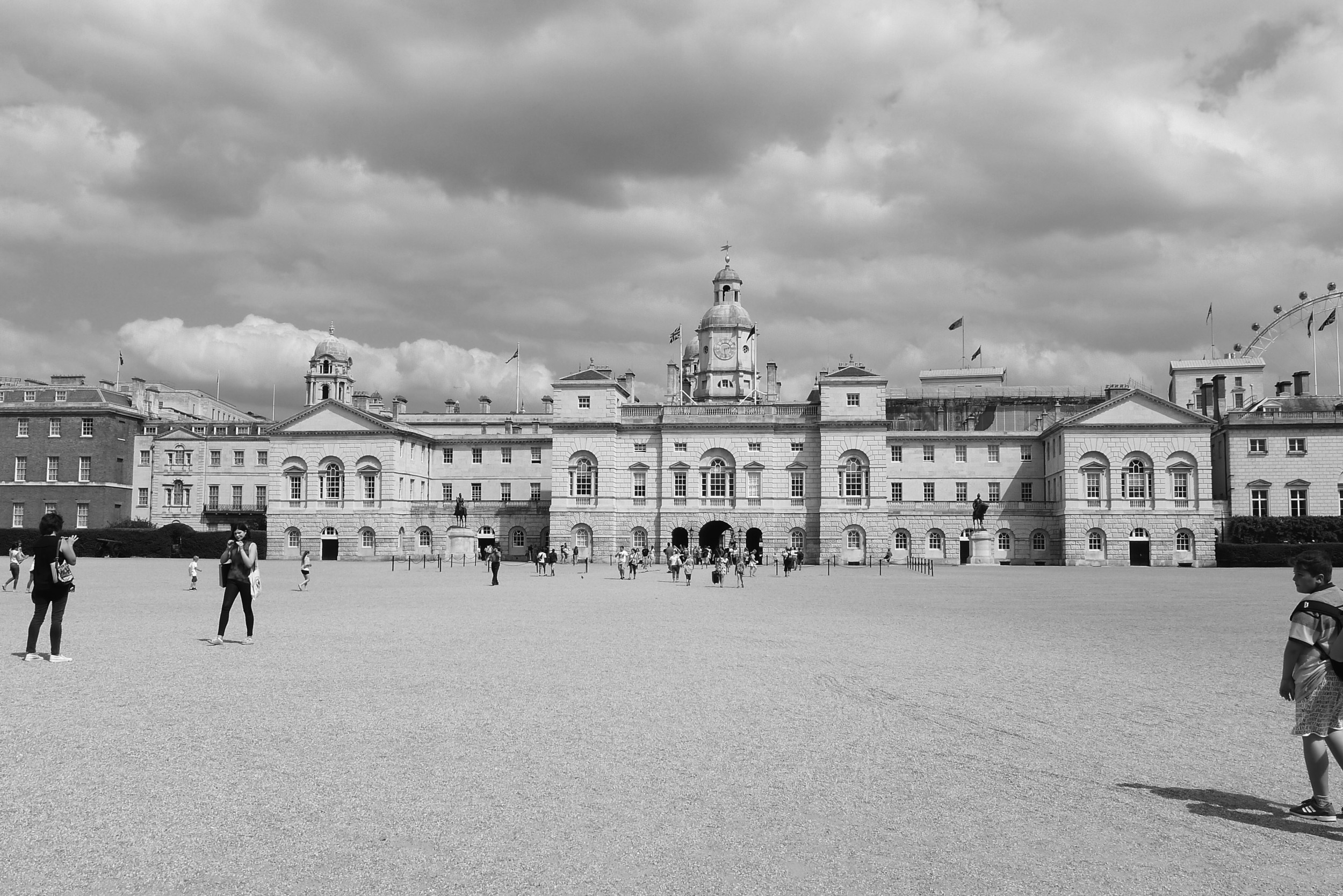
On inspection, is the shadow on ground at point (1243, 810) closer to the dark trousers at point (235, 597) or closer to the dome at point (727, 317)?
the dark trousers at point (235, 597)

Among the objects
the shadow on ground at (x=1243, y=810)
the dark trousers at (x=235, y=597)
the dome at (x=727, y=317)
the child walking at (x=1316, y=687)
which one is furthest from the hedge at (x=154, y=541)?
the child walking at (x=1316, y=687)

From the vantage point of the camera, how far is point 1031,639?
20.2 meters

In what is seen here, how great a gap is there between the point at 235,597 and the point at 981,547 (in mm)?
47810

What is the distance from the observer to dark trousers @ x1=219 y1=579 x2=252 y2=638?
59.2 feet

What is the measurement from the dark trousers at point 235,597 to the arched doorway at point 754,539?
177 feet

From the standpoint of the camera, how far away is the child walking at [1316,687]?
25.6 feet

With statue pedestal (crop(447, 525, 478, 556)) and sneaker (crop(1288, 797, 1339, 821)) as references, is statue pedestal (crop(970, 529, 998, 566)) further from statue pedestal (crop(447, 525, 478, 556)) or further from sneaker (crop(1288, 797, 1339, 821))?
sneaker (crop(1288, 797, 1339, 821))

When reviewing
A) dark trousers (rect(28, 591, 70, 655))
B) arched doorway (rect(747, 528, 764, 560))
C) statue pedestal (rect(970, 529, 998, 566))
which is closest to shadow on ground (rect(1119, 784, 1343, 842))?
dark trousers (rect(28, 591, 70, 655))

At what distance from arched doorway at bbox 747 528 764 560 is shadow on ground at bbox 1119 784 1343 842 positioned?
62271mm

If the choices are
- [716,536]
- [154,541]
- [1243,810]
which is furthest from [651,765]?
[154,541]

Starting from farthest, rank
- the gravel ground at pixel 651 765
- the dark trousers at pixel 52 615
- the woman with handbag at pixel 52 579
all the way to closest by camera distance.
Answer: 1. the dark trousers at pixel 52 615
2. the woman with handbag at pixel 52 579
3. the gravel ground at pixel 651 765

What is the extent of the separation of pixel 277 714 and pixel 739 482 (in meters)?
60.5

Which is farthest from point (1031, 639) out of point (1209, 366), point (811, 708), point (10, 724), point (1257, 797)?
point (1209, 366)

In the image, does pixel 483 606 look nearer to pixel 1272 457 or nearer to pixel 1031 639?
pixel 1031 639
